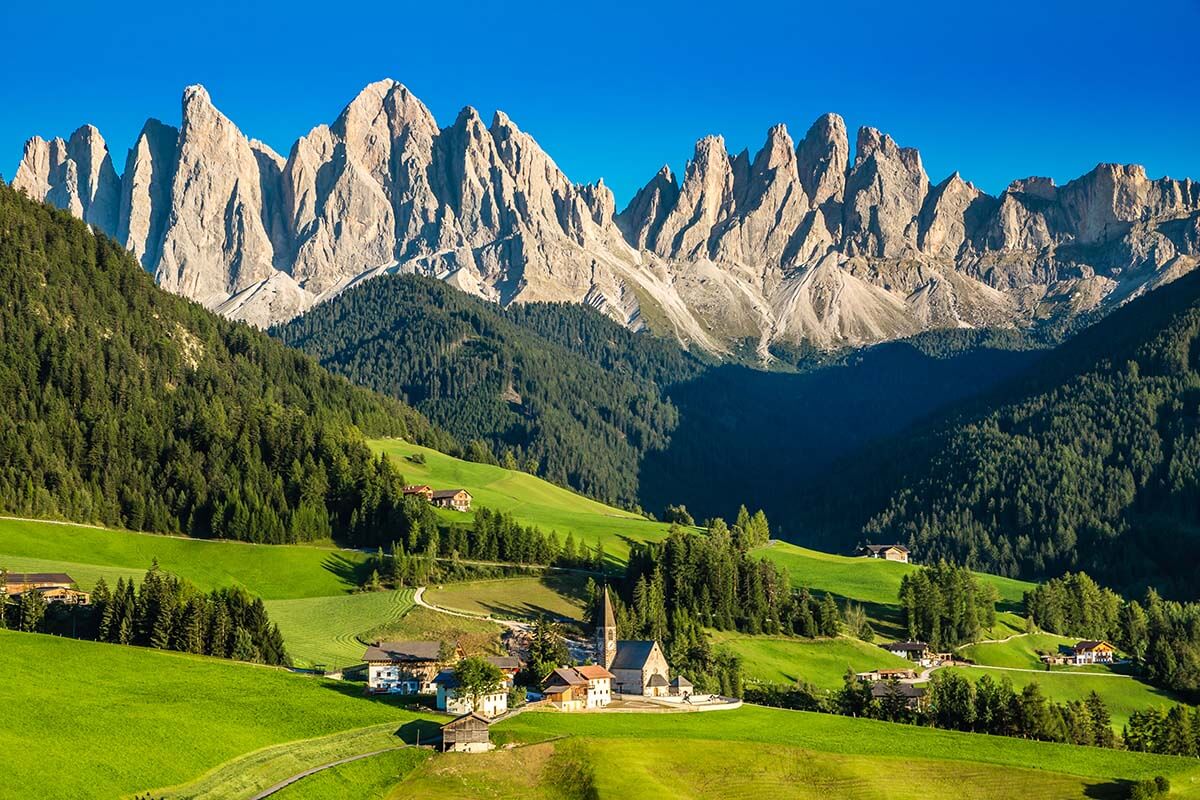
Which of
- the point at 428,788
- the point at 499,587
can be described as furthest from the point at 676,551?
the point at 428,788

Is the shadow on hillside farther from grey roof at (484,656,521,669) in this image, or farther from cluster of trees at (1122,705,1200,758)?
cluster of trees at (1122,705,1200,758)

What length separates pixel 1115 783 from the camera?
109 m

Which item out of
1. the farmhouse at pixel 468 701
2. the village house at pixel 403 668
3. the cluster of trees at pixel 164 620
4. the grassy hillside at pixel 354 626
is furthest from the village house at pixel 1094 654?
the cluster of trees at pixel 164 620

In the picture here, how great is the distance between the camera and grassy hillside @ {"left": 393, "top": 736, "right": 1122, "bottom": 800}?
320 ft

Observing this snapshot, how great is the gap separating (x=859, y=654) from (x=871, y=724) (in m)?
50.2

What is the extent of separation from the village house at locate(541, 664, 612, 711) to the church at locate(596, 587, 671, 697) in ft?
19.3

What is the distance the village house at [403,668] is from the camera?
128500mm

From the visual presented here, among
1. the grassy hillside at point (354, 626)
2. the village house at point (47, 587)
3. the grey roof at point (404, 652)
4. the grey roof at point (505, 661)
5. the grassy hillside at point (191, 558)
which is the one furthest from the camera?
the grassy hillside at point (191, 558)

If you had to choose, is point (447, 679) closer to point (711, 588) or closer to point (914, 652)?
point (711, 588)

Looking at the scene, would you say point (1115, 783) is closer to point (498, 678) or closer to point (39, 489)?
point (498, 678)

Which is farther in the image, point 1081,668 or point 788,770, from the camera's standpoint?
point 1081,668

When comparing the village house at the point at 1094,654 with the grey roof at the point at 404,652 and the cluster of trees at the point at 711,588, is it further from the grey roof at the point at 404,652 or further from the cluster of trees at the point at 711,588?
the grey roof at the point at 404,652

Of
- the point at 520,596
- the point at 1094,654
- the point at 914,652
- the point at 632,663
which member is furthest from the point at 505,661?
the point at 1094,654

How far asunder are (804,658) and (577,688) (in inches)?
2080
